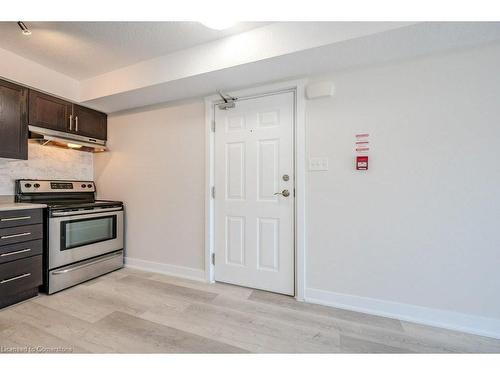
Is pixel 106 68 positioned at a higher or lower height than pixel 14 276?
higher

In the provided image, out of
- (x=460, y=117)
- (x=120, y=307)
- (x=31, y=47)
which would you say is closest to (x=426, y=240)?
(x=460, y=117)

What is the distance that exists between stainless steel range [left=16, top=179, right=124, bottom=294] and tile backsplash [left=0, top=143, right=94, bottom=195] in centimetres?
11

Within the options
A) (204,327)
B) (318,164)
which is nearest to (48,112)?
(204,327)

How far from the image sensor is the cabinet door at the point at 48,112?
2225 millimetres

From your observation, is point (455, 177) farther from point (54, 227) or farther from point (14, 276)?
point (14, 276)

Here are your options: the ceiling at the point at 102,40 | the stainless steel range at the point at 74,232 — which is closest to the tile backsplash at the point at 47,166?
the stainless steel range at the point at 74,232

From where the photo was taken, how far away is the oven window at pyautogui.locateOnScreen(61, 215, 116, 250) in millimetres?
2199

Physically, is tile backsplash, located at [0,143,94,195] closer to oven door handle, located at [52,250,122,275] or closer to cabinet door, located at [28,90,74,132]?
cabinet door, located at [28,90,74,132]

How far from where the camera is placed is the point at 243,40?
179 cm

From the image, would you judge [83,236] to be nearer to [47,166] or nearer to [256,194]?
[47,166]

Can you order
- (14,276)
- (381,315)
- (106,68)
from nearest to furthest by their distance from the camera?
(381,315) → (14,276) → (106,68)
